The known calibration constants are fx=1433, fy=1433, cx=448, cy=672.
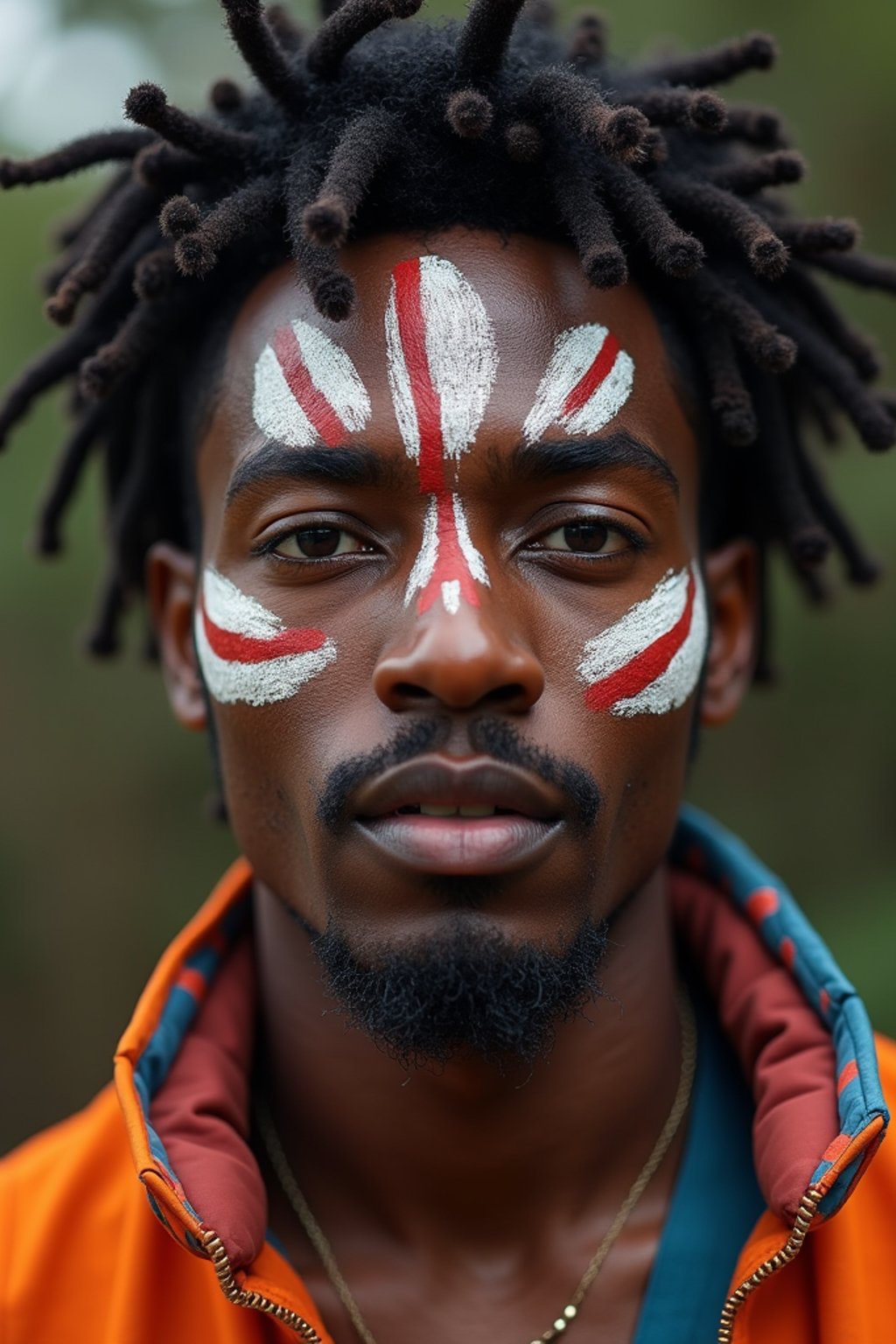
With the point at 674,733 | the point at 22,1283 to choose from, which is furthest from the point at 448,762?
the point at 22,1283

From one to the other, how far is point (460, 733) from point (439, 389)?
604mm

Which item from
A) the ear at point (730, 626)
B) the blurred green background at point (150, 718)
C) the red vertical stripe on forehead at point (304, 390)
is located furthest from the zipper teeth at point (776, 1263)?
the blurred green background at point (150, 718)

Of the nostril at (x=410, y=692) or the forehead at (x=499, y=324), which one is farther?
the forehead at (x=499, y=324)

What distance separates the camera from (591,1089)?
265 centimetres

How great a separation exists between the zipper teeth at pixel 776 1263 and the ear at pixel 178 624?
1465 mm

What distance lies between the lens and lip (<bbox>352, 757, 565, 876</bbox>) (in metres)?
2.29

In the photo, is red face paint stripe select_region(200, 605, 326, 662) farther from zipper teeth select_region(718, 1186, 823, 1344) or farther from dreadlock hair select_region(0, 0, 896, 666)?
zipper teeth select_region(718, 1186, 823, 1344)

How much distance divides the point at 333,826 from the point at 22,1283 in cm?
101

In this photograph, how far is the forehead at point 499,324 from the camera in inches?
98.0

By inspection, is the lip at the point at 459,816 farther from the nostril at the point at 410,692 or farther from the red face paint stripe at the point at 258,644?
the red face paint stripe at the point at 258,644

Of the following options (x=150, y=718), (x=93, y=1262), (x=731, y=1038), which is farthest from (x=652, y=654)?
(x=150, y=718)

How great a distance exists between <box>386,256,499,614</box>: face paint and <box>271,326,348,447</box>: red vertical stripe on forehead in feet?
0.40

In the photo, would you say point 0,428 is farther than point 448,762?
Yes

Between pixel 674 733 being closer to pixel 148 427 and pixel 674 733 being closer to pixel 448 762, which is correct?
pixel 448 762
